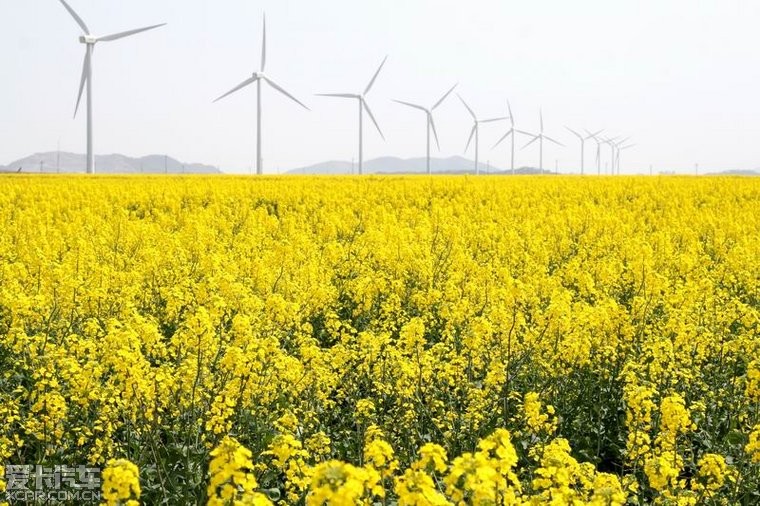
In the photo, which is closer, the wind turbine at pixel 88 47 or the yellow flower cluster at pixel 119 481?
the yellow flower cluster at pixel 119 481

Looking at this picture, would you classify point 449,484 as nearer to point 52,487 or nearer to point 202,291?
point 52,487

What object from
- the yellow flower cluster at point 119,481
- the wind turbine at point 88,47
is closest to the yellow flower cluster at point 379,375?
the yellow flower cluster at point 119,481

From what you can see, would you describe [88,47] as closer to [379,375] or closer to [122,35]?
[122,35]

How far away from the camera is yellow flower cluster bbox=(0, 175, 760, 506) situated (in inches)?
173

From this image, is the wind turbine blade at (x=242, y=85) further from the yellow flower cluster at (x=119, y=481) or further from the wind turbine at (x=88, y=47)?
the yellow flower cluster at (x=119, y=481)

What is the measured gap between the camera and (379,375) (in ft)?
20.9

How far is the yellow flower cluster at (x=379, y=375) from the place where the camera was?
438 cm

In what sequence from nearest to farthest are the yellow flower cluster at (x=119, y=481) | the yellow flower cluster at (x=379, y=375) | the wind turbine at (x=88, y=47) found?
the yellow flower cluster at (x=119, y=481), the yellow flower cluster at (x=379, y=375), the wind turbine at (x=88, y=47)

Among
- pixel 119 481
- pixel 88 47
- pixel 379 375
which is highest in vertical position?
pixel 88 47

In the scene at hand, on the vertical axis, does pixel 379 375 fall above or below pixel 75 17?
below

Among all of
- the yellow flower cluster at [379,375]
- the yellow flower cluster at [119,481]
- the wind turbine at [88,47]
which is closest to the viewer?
the yellow flower cluster at [119,481]

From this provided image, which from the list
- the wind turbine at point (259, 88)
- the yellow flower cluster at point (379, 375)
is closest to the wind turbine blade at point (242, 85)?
the wind turbine at point (259, 88)

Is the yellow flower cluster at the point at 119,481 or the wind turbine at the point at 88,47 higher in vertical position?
the wind turbine at the point at 88,47

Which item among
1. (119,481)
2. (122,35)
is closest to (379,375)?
(119,481)
